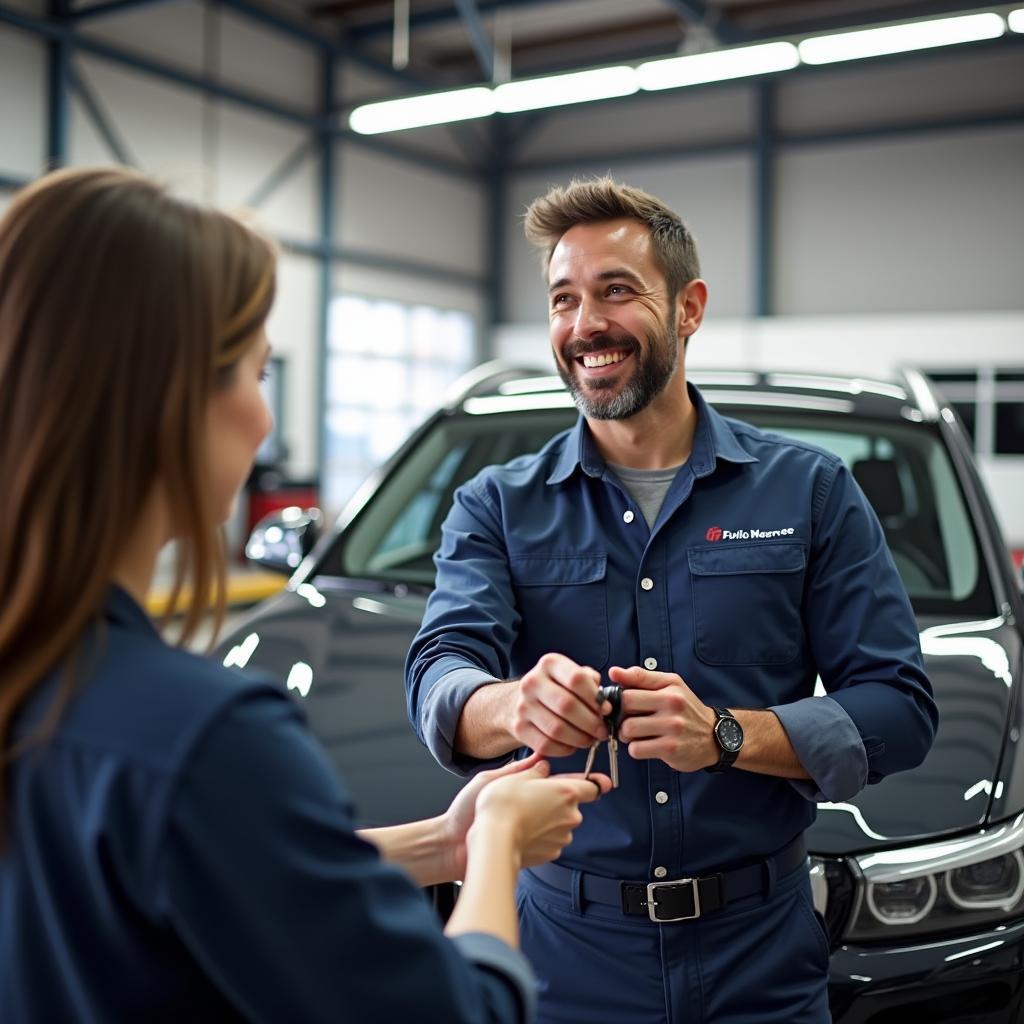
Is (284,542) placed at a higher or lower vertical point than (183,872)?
higher

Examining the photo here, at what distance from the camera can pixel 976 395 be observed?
14.3 meters

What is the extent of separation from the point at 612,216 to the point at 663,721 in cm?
88

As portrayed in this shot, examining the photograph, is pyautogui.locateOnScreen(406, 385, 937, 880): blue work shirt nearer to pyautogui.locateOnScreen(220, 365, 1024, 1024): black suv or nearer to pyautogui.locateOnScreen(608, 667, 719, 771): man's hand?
pyautogui.locateOnScreen(608, 667, 719, 771): man's hand

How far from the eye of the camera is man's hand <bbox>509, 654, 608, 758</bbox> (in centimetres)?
146

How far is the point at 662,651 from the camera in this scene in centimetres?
176

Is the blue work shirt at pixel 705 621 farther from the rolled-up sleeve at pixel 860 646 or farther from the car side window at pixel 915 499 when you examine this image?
the car side window at pixel 915 499

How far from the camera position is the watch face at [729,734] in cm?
158

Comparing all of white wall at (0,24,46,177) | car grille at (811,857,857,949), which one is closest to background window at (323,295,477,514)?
white wall at (0,24,46,177)

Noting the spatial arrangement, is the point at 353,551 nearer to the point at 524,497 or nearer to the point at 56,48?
the point at 524,497

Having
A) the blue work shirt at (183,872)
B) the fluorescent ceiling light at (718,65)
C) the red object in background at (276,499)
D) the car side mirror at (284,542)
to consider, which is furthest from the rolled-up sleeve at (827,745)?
the red object in background at (276,499)

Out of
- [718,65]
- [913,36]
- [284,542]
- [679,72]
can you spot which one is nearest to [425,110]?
[679,72]

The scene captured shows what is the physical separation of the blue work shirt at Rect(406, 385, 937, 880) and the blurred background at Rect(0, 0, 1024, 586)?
10360 mm

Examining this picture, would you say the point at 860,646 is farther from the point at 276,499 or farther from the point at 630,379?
the point at 276,499

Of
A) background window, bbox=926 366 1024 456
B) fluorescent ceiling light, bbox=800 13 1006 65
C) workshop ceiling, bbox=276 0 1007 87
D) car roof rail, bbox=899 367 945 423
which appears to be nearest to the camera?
car roof rail, bbox=899 367 945 423
